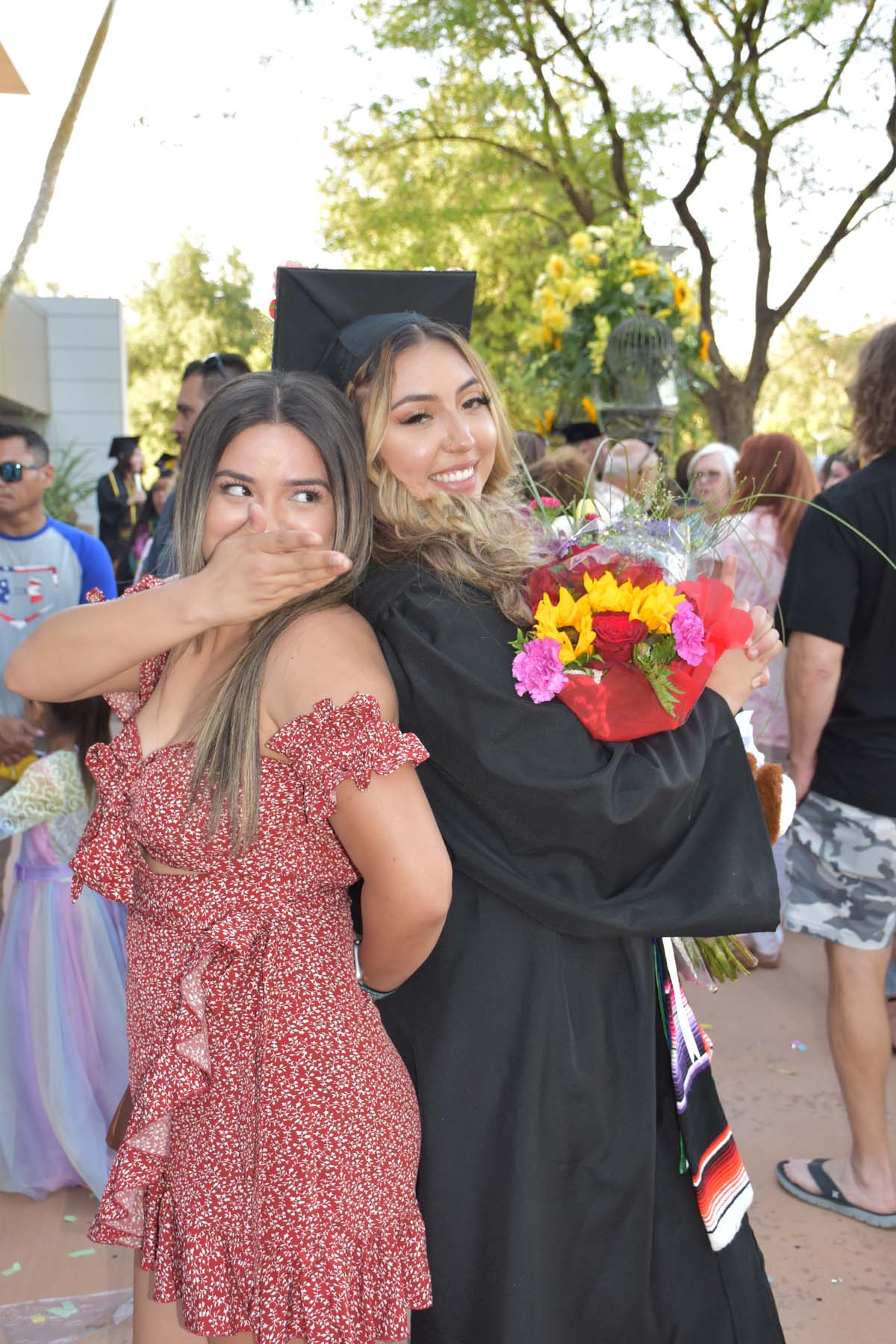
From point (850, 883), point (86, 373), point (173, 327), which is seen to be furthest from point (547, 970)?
point (173, 327)

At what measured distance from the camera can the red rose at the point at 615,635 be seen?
1765 mm

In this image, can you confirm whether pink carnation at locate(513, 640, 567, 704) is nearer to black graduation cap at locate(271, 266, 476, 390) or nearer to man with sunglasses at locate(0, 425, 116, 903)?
black graduation cap at locate(271, 266, 476, 390)

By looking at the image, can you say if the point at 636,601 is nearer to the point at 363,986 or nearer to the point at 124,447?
the point at 363,986

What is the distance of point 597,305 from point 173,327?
33.2 meters

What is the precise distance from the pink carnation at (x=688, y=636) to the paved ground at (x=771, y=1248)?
113cm

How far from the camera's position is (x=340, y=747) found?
60.7 inches

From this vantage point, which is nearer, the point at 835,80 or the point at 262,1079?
the point at 262,1079

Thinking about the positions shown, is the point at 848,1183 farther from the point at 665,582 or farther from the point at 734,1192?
the point at 665,582

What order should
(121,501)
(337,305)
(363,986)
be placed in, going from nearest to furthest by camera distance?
(363,986) < (337,305) < (121,501)

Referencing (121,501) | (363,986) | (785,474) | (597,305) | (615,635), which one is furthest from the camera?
(121,501)

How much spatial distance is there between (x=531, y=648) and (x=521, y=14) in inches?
496

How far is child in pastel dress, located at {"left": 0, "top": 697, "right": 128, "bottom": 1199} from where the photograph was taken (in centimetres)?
333

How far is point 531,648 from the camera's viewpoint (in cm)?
174

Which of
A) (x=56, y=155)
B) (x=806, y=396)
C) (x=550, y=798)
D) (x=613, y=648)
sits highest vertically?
(x=806, y=396)
